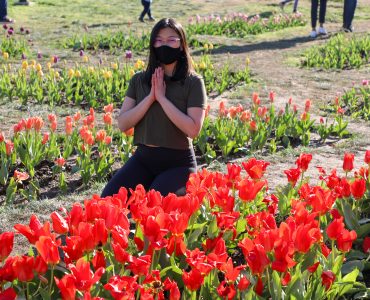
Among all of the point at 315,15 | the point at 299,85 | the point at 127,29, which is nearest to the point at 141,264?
the point at 299,85

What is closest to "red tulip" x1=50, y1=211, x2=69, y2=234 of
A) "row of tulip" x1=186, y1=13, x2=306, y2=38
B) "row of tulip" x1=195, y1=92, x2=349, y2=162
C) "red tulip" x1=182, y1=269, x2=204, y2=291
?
"red tulip" x1=182, y1=269, x2=204, y2=291

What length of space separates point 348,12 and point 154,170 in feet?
35.4

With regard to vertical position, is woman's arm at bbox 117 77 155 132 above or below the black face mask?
below

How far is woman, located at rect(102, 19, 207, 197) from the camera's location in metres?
4.05

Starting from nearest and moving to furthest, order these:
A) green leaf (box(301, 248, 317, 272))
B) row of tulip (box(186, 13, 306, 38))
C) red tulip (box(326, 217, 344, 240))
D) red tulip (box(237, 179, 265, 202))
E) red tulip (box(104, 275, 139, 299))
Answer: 1. red tulip (box(104, 275, 139, 299))
2. red tulip (box(326, 217, 344, 240))
3. green leaf (box(301, 248, 317, 272))
4. red tulip (box(237, 179, 265, 202))
5. row of tulip (box(186, 13, 306, 38))

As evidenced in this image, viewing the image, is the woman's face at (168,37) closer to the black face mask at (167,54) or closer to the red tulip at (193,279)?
the black face mask at (167,54)

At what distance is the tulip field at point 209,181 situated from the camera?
7.75ft

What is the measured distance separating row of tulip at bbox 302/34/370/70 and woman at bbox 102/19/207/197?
20.9 feet

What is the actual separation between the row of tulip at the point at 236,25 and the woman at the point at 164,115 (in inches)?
330

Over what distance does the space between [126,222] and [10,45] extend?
27.0 feet

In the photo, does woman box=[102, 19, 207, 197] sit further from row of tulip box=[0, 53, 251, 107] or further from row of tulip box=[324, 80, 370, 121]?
row of tulip box=[324, 80, 370, 121]

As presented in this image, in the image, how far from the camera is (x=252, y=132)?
19.0ft

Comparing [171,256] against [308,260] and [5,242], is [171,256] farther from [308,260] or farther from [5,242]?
[5,242]

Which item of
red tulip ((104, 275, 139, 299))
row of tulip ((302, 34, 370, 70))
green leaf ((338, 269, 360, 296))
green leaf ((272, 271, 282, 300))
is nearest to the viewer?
red tulip ((104, 275, 139, 299))
